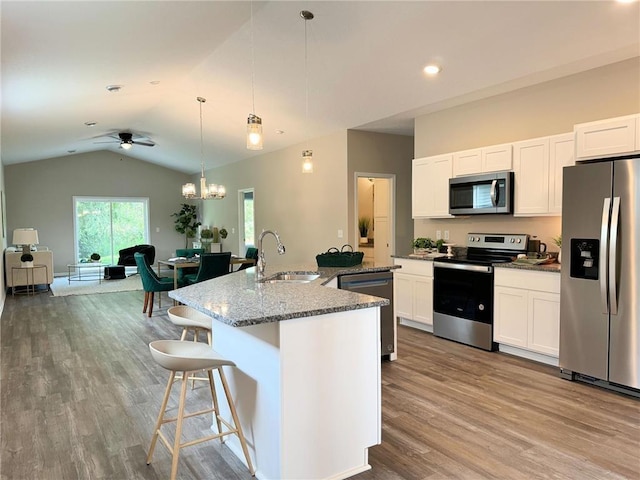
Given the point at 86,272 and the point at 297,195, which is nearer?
the point at 297,195

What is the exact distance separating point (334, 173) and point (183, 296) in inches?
174

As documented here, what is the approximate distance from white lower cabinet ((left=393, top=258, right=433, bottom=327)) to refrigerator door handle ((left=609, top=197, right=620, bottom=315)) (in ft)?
6.22

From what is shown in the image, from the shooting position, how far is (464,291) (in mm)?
4461

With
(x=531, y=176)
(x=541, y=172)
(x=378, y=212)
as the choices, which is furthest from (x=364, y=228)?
(x=541, y=172)

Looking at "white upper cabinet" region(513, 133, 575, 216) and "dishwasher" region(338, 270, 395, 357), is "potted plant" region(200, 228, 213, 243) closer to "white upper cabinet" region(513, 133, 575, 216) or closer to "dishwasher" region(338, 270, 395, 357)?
"dishwasher" region(338, 270, 395, 357)

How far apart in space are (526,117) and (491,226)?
1.20 metres

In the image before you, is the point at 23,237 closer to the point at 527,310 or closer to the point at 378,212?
the point at 378,212

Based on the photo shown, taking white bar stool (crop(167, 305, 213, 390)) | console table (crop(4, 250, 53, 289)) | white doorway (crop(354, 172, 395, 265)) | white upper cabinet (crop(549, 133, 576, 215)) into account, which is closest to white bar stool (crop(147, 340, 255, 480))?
white bar stool (crop(167, 305, 213, 390))

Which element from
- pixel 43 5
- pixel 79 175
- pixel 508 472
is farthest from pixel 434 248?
pixel 79 175

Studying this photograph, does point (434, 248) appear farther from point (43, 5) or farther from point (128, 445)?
point (43, 5)

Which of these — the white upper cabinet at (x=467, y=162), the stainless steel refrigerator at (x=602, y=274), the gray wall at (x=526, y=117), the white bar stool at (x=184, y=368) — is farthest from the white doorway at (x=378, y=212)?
the white bar stool at (x=184, y=368)

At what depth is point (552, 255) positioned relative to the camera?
4160 millimetres

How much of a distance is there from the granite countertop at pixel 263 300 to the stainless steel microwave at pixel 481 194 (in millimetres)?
2502

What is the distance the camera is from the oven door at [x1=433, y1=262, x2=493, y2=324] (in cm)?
425
